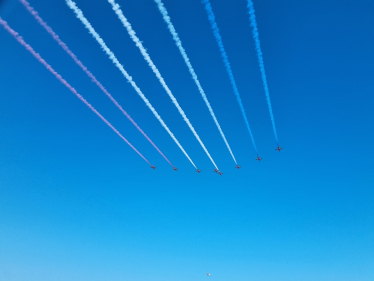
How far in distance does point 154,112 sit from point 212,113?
465cm

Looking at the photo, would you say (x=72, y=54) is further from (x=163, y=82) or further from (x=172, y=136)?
(x=172, y=136)

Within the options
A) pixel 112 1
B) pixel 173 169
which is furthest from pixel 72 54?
pixel 173 169

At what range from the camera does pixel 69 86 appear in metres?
12.4

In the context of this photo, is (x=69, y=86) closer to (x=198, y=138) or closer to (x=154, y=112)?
(x=154, y=112)

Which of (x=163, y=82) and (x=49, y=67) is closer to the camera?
(x=49, y=67)

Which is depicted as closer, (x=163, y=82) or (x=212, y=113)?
(x=163, y=82)

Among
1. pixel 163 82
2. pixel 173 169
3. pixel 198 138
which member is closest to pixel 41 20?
pixel 163 82

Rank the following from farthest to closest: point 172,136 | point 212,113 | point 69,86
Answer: point 172,136 < point 212,113 < point 69,86

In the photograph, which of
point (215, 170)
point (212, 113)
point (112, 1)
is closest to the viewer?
point (112, 1)

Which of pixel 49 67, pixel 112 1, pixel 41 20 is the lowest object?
pixel 49 67

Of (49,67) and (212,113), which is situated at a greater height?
(212,113)

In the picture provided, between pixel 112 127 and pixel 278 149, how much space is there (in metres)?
17.8

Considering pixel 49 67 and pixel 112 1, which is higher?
pixel 112 1

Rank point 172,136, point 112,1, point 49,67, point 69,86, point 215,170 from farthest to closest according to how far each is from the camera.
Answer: point 215,170, point 172,136, point 69,86, point 49,67, point 112,1
